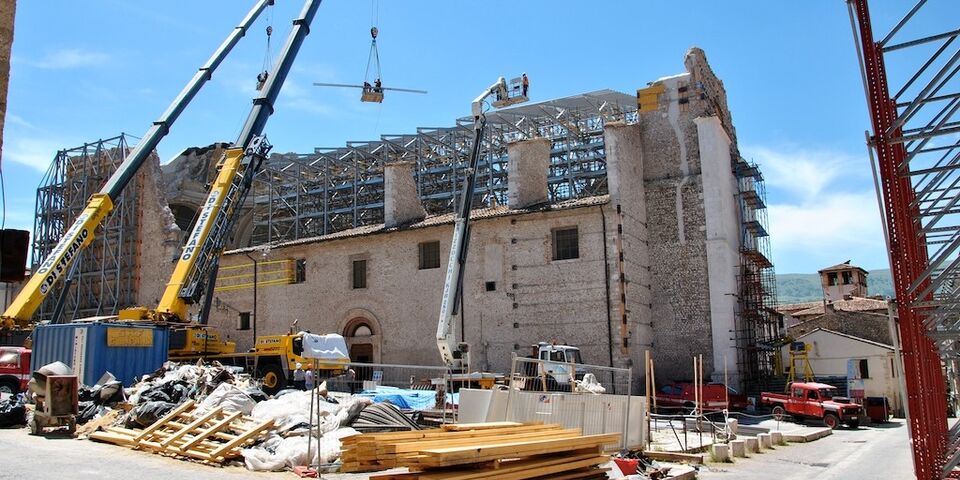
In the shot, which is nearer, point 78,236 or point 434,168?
point 78,236

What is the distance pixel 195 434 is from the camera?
40.6 feet

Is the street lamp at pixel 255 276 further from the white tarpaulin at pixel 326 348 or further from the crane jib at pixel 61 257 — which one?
the white tarpaulin at pixel 326 348

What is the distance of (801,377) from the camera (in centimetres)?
3170

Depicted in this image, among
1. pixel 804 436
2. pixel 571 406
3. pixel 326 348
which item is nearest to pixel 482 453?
pixel 571 406

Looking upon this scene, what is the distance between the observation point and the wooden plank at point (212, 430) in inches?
457

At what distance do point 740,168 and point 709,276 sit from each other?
6680mm

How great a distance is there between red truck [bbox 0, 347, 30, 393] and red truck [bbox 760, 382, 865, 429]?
71.3 ft

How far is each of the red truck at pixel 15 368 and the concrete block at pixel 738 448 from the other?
17086mm

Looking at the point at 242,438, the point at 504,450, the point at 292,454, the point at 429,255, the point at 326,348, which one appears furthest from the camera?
the point at 429,255

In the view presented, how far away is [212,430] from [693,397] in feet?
53.0

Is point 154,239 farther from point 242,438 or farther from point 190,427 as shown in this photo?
point 242,438

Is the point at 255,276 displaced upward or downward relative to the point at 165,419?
upward

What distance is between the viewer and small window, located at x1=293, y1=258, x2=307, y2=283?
3197 cm

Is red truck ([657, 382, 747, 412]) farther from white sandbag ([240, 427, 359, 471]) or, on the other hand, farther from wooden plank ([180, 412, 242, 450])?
wooden plank ([180, 412, 242, 450])
